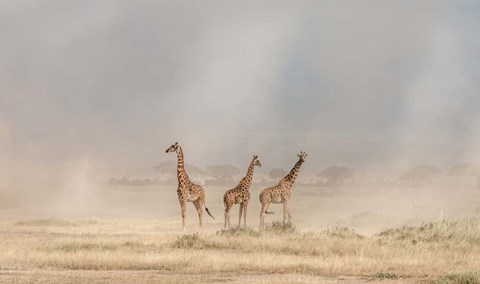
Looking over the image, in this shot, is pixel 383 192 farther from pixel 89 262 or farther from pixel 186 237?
pixel 89 262

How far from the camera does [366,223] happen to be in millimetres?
55500

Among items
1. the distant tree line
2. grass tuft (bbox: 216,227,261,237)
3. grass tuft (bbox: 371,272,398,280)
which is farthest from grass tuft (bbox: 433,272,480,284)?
the distant tree line

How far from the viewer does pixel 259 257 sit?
27594mm

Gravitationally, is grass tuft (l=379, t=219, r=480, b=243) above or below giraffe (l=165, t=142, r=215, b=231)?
below

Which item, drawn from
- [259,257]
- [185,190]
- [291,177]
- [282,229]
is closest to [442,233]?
[282,229]

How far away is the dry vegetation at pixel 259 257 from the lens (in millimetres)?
24109

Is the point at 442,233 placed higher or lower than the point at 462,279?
higher

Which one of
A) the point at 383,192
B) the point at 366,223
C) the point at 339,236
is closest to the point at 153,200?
the point at 383,192

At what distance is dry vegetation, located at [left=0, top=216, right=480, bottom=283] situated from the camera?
24109 mm

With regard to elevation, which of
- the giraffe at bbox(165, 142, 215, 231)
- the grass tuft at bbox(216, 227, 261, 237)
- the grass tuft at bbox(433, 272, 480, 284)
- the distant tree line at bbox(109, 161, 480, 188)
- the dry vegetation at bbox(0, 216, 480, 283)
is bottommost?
the grass tuft at bbox(433, 272, 480, 284)

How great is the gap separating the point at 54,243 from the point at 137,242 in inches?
120

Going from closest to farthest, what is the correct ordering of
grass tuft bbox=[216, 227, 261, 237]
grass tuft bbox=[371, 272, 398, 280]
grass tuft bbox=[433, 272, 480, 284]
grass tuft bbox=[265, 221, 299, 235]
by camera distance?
grass tuft bbox=[433, 272, 480, 284], grass tuft bbox=[371, 272, 398, 280], grass tuft bbox=[216, 227, 261, 237], grass tuft bbox=[265, 221, 299, 235]

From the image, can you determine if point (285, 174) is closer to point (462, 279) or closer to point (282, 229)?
point (282, 229)

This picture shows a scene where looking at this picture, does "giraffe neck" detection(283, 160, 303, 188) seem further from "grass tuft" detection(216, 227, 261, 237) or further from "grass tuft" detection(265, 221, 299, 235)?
"grass tuft" detection(216, 227, 261, 237)
